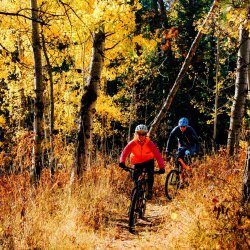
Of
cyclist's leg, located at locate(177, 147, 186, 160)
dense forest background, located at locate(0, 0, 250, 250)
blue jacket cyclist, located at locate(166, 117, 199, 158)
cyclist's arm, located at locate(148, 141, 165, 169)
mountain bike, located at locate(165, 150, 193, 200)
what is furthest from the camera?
cyclist's leg, located at locate(177, 147, 186, 160)

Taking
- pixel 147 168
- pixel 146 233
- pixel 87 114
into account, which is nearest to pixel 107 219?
pixel 146 233

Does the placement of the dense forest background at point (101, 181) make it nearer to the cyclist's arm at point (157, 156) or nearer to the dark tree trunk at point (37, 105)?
the dark tree trunk at point (37, 105)

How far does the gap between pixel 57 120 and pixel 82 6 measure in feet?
44.5

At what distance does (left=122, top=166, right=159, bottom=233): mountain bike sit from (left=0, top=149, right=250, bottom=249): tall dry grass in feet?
0.71

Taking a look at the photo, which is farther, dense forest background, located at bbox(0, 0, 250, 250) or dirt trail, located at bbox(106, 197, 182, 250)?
dirt trail, located at bbox(106, 197, 182, 250)

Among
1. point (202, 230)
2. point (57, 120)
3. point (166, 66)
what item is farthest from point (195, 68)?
point (202, 230)

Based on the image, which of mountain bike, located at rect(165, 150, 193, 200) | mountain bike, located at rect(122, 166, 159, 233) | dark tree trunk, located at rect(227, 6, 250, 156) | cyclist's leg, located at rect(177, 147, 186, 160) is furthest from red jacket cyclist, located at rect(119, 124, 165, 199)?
dark tree trunk, located at rect(227, 6, 250, 156)

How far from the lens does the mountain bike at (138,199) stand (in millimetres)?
6030

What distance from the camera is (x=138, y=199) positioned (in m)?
6.41

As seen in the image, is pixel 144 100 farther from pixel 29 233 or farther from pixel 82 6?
pixel 29 233

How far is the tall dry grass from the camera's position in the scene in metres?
4.06

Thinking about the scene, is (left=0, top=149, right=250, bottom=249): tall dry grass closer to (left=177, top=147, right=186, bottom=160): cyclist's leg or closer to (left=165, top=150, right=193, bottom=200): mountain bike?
(left=165, top=150, right=193, bottom=200): mountain bike

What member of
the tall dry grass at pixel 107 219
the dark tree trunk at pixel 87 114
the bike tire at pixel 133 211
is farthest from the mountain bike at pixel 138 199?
the dark tree trunk at pixel 87 114

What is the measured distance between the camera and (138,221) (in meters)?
6.61
